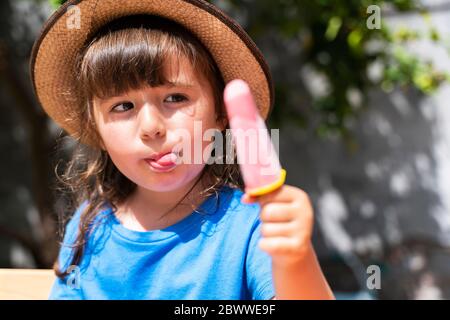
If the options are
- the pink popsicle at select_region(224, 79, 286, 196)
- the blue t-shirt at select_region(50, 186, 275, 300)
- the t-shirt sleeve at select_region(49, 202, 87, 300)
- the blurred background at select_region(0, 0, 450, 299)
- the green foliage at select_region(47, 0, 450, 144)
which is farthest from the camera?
the blurred background at select_region(0, 0, 450, 299)

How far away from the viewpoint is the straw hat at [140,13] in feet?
4.28

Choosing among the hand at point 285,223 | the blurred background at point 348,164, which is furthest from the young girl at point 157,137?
the blurred background at point 348,164

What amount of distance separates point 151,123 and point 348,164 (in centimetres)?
299

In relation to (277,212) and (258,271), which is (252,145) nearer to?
(277,212)

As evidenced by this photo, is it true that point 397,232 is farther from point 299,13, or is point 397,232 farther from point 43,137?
point 43,137

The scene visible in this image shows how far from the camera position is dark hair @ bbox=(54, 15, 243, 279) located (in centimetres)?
125

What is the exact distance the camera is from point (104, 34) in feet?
4.45

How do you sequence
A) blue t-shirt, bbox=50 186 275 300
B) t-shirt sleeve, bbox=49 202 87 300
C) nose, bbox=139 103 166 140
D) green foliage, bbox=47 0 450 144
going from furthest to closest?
green foliage, bbox=47 0 450 144
t-shirt sleeve, bbox=49 202 87 300
blue t-shirt, bbox=50 186 275 300
nose, bbox=139 103 166 140

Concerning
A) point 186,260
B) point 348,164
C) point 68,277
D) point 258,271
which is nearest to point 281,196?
point 258,271

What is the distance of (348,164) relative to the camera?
Answer: 399cm

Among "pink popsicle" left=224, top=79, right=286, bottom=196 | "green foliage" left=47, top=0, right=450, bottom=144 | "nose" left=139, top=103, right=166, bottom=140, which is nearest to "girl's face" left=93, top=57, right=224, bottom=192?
"nose" left=139, top=103, right=166, bottom=140

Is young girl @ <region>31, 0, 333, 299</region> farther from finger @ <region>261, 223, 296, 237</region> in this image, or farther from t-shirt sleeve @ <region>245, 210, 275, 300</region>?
finger @ <region>261, 223, 296, 237</region>

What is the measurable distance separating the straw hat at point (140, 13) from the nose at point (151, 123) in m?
0.25

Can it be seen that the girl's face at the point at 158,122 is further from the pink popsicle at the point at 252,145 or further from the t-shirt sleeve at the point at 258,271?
the pink popsicle at the point at 252,145
